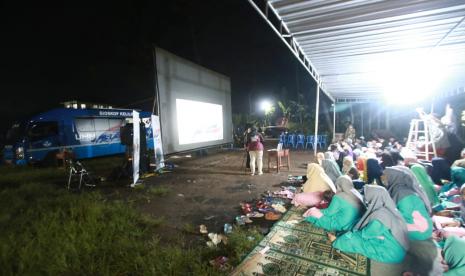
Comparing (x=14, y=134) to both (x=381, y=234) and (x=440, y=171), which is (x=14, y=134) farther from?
(x=440, y=171)

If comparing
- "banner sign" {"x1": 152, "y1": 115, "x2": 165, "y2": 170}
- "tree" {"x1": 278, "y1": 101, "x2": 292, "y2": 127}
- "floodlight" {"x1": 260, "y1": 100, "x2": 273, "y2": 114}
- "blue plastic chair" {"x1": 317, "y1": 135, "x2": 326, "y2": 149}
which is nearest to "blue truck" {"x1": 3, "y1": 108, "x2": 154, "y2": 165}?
"banner sign" {"x1": 152, "y1": 115, "x2": 165, "y2": 170}

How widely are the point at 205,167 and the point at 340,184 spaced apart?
6.33 metres

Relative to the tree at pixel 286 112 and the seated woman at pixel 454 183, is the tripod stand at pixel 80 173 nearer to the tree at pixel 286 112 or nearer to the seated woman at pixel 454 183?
A: the seated woman at pixel 454 183

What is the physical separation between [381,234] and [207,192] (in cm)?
399

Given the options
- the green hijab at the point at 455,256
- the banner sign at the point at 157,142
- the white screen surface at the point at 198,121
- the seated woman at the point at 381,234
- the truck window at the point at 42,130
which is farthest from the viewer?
the truck window at the point at 42,130

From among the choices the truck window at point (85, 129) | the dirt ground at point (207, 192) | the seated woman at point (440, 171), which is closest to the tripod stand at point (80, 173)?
the dirt ground at point (207, 192)

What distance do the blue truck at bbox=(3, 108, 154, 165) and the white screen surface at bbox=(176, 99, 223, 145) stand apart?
1.58 m

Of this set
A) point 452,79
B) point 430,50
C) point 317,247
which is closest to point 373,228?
point 317,247

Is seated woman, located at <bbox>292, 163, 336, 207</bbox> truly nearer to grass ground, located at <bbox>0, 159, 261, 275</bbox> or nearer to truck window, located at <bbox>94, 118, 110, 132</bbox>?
grass ground, located at <bbox>0, 159, 261, 275</bbox>

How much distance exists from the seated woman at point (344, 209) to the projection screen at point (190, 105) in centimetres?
614

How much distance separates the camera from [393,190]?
3.07 metres

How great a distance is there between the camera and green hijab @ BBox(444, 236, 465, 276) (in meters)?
1.99

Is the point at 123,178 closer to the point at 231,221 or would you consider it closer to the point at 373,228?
the point at 231,221

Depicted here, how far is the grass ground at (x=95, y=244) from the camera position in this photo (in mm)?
2691
